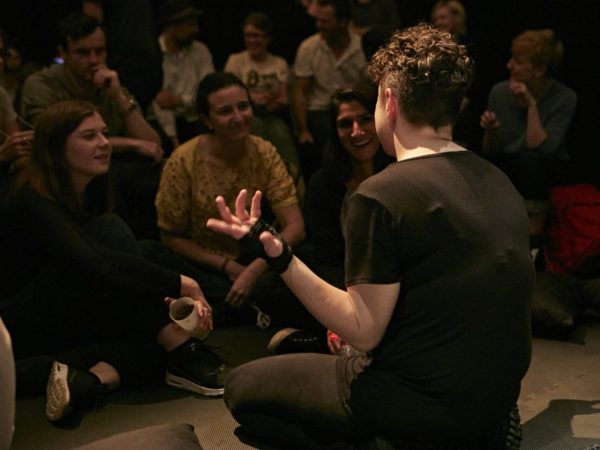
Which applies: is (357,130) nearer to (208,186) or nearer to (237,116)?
(237,116)

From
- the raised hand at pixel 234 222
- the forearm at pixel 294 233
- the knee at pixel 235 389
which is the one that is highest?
the raised hand at pixel 234 222

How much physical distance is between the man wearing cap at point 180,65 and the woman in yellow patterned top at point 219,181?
1.26 metres

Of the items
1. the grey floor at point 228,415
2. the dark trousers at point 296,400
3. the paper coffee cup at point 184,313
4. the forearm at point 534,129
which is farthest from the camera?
the forearm at point 534,129

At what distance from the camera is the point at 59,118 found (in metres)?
2.86

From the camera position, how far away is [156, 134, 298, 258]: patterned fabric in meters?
3.34

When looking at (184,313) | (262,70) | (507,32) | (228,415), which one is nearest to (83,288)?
(184,313)

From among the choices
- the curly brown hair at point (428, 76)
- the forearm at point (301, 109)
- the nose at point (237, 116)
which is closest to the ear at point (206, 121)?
the nose at point (237, 116)

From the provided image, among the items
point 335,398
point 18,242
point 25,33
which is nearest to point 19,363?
point 18,242

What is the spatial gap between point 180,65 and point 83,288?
2.26m

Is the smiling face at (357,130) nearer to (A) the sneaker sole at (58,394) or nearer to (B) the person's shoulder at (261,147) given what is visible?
(B) the person's shoulder at (261,147)

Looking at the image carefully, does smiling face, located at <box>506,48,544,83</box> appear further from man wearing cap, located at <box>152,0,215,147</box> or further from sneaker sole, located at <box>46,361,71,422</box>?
sneaker sole, located at <box>46,361,71,422</box>

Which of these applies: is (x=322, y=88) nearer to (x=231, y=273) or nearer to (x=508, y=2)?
(x=508, y=2)

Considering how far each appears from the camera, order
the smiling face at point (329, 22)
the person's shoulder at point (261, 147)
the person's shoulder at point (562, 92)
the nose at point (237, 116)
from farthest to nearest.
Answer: the smiling face at point (329, 22) → the person's shoulder at point (562, 92) → the person's shoulder at point (261, 147) → the nose at point (237, 116)

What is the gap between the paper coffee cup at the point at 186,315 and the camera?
8.66 ft
